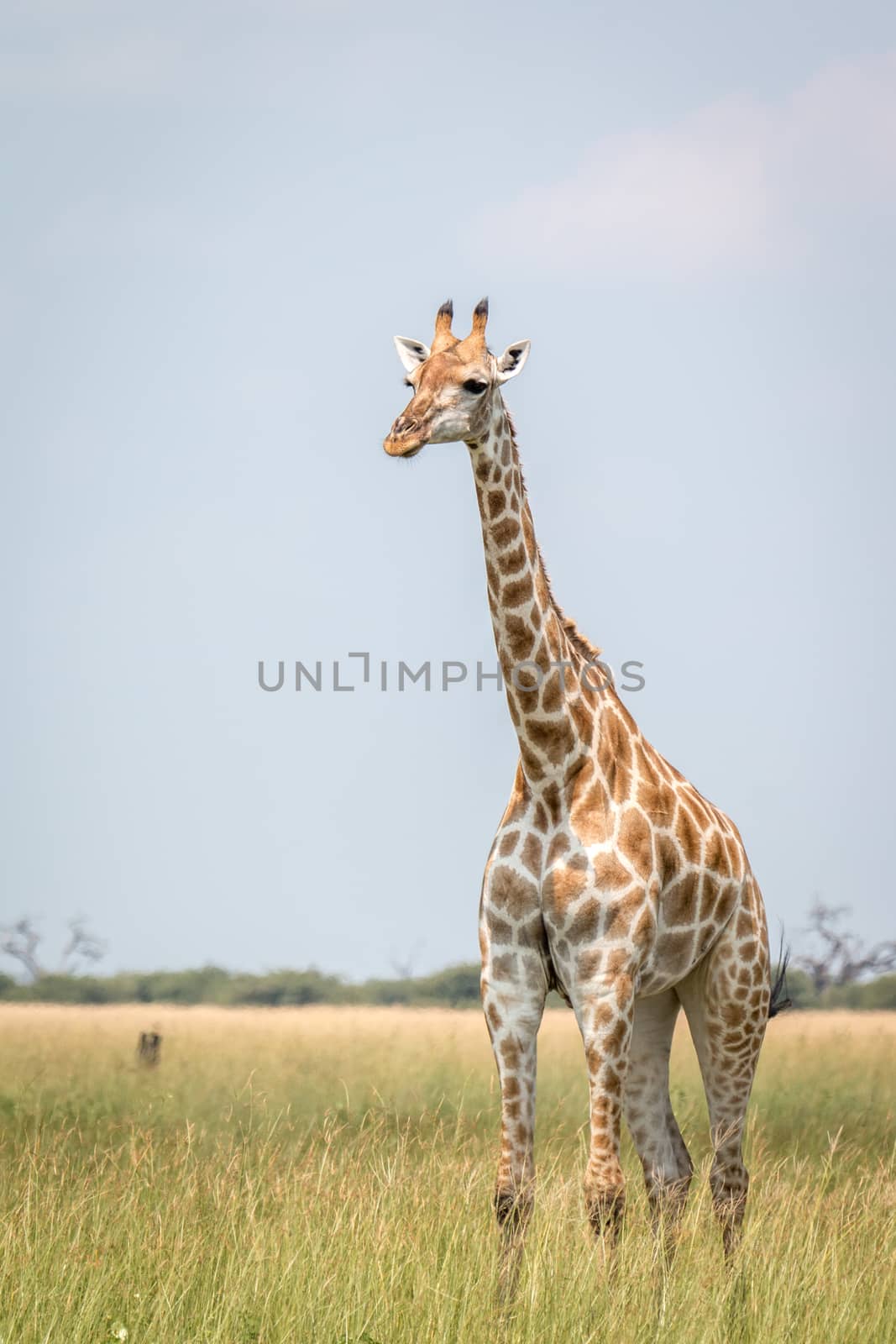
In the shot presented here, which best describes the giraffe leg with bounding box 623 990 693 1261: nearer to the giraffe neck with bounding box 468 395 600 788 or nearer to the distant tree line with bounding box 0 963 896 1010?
the giraffe neck with bounding box 468 395 600 788

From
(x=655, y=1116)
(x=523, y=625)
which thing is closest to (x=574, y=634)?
(x=523, y=625)

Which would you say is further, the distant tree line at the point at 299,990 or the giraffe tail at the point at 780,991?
the distant tree line at the point at 299,990

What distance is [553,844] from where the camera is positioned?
312 inches

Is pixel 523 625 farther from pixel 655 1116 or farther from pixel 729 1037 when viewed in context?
pixel 655 1116

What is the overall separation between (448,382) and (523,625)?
132 cm

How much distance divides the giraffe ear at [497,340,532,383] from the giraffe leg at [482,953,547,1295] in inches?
117

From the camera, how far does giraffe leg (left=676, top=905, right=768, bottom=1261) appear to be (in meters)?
9.10

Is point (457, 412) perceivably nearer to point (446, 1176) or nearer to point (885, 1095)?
point (446, 1176)

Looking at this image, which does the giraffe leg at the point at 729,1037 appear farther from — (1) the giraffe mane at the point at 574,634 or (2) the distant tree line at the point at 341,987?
(2) the distant tree line at the point at 341,987

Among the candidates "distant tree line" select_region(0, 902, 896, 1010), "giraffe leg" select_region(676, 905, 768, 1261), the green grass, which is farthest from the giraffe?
"distant tree line" select_region(0, 902, 896, 1010)

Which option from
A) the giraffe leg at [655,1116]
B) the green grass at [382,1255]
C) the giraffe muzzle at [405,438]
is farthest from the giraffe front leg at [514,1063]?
the giraffe muzzle at [405,438]

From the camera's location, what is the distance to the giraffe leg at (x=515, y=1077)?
25.1 ft

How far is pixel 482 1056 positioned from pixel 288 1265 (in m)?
12.8

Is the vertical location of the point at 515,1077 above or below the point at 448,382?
below
